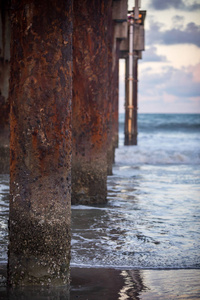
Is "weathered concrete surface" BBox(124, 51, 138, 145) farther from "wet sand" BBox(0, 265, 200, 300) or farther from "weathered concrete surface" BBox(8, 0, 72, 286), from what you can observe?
"weathered concrete surface" BBox(8, 0, 72, 286)

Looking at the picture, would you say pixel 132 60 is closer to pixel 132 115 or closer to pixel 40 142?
pixel 132 115

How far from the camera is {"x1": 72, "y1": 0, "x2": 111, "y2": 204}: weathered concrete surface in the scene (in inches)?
216

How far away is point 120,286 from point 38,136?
3.22 feet

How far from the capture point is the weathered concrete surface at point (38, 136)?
270 cm

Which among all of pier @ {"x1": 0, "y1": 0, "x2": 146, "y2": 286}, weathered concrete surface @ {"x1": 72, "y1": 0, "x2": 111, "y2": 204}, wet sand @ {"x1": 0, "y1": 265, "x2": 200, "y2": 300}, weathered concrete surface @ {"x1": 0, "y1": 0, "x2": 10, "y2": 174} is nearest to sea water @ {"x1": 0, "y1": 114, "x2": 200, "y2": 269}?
wet sand @ {"x1": 0, "y1": 265, "x2": 200, "y2": 300}

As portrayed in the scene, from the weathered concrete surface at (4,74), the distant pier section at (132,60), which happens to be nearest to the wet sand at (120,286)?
the weathered concrete surface at (4,74)

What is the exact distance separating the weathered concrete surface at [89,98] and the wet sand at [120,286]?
8.25 ft

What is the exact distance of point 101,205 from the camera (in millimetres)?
5895

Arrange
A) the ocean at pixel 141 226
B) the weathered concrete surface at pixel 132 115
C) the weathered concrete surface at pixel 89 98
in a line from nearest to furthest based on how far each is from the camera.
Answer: the ocean at pixel 141 226 < the weathered concrete surface at pixel 89 98 < the weathered concrete surface at pixel 132 115

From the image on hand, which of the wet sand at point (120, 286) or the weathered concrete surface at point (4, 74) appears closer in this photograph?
the wet sand at point (120, 286)

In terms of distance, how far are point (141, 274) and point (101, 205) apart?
273 cm

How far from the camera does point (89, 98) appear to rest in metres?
5.61

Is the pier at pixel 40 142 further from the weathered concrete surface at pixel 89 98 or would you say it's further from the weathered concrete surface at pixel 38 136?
the weathered concrete surface at pixel 89 98

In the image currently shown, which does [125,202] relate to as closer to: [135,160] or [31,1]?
[31,1]
